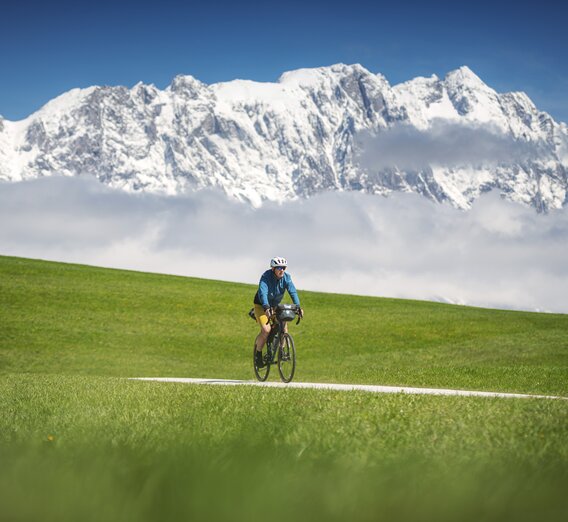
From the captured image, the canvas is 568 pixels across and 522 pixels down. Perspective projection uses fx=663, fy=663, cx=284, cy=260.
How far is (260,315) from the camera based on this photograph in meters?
17.4

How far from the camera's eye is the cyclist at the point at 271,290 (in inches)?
642

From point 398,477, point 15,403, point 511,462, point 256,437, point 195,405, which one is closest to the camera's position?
point 398,477

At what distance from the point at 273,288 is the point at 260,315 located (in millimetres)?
988

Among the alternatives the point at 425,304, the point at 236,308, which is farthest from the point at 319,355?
the point at 425,304

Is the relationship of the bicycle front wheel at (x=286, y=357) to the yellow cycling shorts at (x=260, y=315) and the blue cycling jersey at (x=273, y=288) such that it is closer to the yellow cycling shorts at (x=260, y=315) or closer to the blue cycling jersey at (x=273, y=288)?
the yellow cycling shorts at (x=260, y=315)

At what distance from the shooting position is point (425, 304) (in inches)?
2108

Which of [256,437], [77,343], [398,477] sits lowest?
[77,343]

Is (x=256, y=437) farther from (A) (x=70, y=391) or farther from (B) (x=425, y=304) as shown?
(B) (x=425, y=304)

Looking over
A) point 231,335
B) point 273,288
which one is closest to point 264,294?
point 273,288

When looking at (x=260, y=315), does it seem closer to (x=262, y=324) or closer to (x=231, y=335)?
(x=262, y=324)

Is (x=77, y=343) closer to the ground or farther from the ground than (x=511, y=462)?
closer to the ground

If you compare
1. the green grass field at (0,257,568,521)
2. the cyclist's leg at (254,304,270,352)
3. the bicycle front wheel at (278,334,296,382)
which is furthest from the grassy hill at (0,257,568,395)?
the cyclist's leg at (254,304,270,352)

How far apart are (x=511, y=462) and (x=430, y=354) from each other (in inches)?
1106

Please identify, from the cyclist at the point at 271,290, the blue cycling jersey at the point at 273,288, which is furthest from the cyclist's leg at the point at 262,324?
the blue cycling jersey at the point at 273,288
